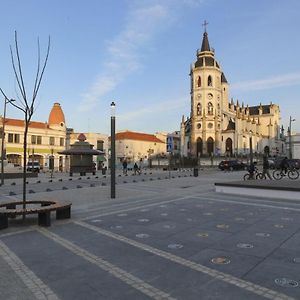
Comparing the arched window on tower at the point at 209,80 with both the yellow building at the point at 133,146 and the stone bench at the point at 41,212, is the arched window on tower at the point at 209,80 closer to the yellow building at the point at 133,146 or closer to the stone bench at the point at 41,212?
the yellow building at the point at 133,146

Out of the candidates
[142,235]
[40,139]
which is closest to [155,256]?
[142,235]

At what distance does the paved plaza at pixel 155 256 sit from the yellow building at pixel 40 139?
54.2 m

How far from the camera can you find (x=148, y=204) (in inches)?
502

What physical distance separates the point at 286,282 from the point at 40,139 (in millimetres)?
71161

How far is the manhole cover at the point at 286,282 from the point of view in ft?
15.5

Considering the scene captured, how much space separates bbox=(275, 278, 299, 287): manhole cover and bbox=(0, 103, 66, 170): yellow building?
5887 cm

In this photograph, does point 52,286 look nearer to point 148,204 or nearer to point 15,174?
point 148,204

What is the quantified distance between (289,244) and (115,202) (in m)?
7.74

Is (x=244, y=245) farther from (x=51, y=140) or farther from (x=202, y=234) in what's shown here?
(x=51, y=140)

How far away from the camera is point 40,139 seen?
235 feet

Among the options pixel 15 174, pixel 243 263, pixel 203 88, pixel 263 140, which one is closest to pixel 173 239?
pixel 243 263

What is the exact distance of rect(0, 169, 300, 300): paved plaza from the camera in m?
4.62

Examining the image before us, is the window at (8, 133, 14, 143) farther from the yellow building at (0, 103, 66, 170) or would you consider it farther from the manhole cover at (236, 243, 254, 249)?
the manhole cover at (236, 243, 254, 249)

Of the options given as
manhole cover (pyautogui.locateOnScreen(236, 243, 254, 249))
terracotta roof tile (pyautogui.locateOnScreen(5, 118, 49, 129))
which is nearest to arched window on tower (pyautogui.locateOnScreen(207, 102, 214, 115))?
terracotta roof tile (pyautogui.locateOnScreen(5, 118, 49, 129))
